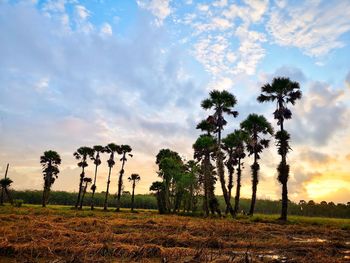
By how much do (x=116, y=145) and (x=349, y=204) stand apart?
195ft

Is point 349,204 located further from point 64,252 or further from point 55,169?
point 64,252

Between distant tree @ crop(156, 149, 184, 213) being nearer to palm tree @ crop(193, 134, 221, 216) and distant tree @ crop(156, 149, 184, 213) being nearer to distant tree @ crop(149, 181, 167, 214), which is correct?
distant tree @ crop(149, 181, 167, 214)

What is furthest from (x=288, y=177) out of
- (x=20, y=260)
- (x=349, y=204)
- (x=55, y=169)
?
(x=55, y=169)

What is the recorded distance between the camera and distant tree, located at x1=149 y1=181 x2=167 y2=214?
69537mm

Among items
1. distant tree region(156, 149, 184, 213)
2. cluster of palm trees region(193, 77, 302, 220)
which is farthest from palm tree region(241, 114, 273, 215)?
Result: distant tree region(156, 149, 184, 213)

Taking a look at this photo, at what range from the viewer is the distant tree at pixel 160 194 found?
6954 cm

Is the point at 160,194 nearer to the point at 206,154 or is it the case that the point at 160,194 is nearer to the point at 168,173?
the point at 168,173

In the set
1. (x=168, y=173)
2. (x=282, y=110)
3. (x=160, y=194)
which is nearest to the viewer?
(x=282, y=110)

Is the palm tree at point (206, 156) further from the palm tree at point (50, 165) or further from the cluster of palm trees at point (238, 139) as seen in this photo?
the palm tree at point (50, 165)

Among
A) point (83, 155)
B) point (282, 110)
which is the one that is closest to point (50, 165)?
point (83, 155)

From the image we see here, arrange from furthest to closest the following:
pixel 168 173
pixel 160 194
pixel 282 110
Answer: pixel 160 194 → pixel 168 173 → pixel 282 110

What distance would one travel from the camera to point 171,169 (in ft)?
220

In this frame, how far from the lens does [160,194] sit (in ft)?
240

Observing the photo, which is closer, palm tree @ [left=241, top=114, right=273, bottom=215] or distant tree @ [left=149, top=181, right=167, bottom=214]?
palm tree @ [left=241, top=114, right=273, bottom=215]
